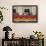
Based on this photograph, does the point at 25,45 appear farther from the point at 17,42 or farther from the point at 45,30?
the point at 45,30

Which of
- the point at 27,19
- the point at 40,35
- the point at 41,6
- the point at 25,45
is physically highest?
the point at 41,6

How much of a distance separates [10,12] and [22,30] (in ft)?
2.02

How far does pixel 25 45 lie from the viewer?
436cm

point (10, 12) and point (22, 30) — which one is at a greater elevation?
point (10, 12)

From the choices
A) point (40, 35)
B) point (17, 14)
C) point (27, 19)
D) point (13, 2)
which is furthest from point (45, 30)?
point (13, 2)

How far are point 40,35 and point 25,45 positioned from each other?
0.49m

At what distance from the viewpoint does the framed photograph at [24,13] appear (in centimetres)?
450

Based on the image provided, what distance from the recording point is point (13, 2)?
452 cm

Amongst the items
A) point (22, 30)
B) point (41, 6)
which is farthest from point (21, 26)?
point (41, 6)

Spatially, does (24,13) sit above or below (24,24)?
above

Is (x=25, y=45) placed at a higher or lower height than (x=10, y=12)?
lower

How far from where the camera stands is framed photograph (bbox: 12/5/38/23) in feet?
14.8

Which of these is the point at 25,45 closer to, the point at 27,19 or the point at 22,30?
the point at 22,30

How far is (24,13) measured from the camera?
4535mm
